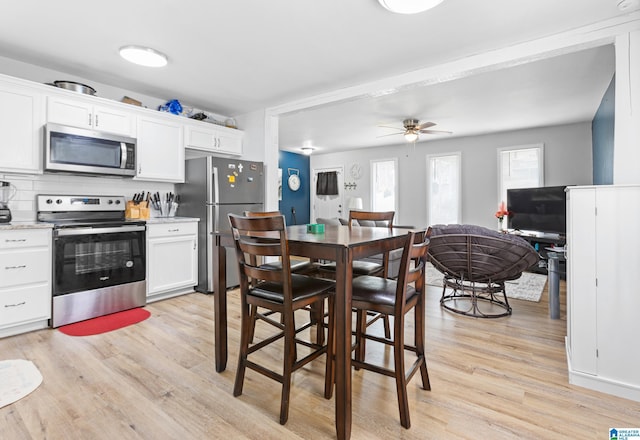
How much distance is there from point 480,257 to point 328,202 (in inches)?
232

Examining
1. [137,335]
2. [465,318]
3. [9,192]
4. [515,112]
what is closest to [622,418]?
[465,318]

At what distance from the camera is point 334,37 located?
8.72ft

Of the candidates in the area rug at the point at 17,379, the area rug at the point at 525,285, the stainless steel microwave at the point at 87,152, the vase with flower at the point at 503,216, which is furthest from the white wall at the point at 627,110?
the stainless steel microwave at the point at 87,152

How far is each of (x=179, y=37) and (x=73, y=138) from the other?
1467 mm

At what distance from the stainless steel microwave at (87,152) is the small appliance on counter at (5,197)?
36cm

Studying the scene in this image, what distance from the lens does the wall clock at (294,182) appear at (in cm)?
844

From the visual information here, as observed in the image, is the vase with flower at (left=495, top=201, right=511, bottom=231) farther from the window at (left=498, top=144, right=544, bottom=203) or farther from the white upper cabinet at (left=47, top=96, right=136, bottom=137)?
the white upper cabinet at (left=47, top=96, right=136, bottom=137)

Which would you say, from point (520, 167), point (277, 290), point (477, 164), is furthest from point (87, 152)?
point (520, 167)

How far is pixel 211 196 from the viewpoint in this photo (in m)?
3.93

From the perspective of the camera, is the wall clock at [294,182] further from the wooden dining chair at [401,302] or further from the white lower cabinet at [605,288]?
the white lower cabinet at [605,288]

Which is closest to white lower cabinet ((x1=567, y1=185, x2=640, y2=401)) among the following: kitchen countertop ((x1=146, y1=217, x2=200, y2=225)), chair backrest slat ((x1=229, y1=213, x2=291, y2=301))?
chair backrest slat ((x1=229, y1=213, x2=291, y2=301))

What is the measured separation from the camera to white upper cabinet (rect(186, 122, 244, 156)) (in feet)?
13.6

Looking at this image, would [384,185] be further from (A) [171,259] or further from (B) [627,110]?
(B) [627,110]

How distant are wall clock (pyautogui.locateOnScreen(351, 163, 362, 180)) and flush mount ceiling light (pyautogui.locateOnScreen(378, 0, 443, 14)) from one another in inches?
238
